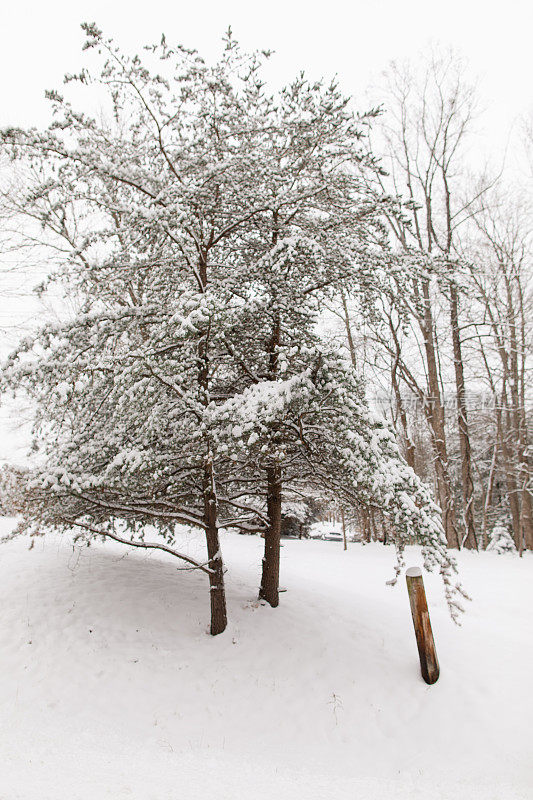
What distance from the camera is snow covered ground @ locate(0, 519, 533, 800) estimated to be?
4.01m

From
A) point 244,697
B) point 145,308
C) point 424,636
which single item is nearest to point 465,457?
point 424,636

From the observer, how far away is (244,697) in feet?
17.8

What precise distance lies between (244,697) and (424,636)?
2.40 m

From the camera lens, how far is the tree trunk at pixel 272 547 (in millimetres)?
7406

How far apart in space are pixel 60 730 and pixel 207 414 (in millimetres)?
3587

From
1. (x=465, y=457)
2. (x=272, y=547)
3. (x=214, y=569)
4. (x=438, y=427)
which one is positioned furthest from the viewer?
(x=465, y=457)

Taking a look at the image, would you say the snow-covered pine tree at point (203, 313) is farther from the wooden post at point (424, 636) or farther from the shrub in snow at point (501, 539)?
the shrub in snow at point (501, 539)

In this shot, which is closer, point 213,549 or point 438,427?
point 213,549

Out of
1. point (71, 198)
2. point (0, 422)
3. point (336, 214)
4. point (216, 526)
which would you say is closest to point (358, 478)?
point (216, 526)

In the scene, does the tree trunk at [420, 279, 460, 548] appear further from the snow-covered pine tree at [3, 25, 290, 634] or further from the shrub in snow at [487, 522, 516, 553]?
the snow-covered pine tree at [3, 25, 290, 634]

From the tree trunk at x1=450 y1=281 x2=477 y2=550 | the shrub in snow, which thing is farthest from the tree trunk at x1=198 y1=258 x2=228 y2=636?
the shrub in snow

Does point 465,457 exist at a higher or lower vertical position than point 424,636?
higher

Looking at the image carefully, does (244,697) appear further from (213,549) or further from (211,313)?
(211,313)

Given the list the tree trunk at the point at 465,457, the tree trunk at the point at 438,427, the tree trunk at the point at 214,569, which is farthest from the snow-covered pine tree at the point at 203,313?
the tree trunk at the point at 465,457
